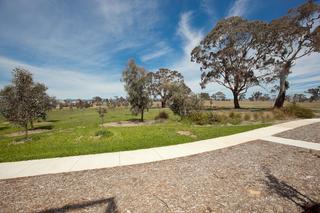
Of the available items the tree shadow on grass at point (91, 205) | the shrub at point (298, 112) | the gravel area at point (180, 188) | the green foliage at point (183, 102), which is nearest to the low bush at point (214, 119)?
the green foliage at point (183, 102)

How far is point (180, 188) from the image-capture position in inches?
151

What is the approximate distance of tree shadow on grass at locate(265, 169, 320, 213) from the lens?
3.02m

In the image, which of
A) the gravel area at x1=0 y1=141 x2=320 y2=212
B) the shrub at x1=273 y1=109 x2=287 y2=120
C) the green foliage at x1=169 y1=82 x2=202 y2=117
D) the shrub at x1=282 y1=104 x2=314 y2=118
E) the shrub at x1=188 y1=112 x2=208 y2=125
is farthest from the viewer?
the green foliage at x1=169 y1=82 x2=202 y2=117

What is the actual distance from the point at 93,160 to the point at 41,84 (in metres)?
23.3

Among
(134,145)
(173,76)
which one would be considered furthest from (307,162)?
(173,76)

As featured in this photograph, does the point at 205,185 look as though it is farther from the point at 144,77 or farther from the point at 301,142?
the point at 144,77

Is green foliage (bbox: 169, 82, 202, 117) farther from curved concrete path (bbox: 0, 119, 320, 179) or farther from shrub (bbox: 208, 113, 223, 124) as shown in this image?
curved concrete path (bbox: 0, 119, 320, 179)

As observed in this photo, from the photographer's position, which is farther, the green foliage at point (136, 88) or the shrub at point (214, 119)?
the green foliage at point (136, 88)

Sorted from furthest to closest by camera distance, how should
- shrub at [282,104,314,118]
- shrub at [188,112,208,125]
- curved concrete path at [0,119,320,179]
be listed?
shrub at [282,104,314,118] < shrub at [188,112,208,125] < curved concrete path at [0,119,320,179]

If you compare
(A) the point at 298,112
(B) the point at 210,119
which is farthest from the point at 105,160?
(A) the point at 298,112

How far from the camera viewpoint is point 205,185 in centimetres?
396

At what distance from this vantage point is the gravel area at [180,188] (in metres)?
3.19

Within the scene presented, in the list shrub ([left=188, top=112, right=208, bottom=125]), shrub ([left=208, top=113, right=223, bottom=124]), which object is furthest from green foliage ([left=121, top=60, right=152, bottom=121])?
shrub ([left=208, top=113, right=223, bottom=124])

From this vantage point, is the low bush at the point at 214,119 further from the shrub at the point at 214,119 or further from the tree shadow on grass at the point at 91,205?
the tree shadow on grass at the point at 91,205
